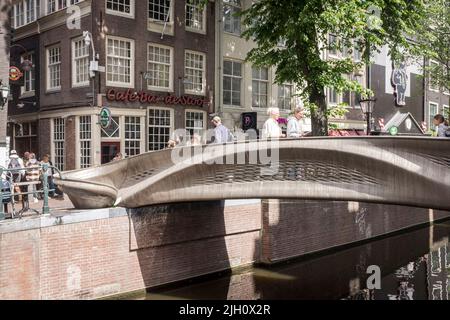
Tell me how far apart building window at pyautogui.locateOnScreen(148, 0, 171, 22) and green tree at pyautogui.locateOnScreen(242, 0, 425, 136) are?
5.05m

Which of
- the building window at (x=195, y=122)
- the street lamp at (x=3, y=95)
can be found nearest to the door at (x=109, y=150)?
the building window at (x=195, y=122)

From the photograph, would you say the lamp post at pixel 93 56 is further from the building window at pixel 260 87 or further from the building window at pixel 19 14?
the building window at pixel 260 87

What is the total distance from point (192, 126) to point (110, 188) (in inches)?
404

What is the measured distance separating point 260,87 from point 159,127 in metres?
6.38

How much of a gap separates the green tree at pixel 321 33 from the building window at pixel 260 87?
7.24m

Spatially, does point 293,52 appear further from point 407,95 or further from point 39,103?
point 407,95

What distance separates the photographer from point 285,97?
81.1 ft

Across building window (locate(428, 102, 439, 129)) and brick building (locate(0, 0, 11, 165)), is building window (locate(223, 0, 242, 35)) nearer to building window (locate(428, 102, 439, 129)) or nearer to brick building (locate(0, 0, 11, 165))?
brick building (locate(0, 0, 11, 165))

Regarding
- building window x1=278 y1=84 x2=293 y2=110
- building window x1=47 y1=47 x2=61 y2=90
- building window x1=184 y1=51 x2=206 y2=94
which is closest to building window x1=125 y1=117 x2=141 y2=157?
building window x1=184 y1=51 x2=206 y2=94

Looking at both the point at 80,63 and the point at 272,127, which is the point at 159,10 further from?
the point at 272,127

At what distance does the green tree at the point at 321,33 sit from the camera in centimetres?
1304

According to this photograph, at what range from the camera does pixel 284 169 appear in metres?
8.54

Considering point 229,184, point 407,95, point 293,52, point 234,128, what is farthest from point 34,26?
point 407,95

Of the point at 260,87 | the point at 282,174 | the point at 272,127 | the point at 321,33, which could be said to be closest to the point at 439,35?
the point at 260,87
